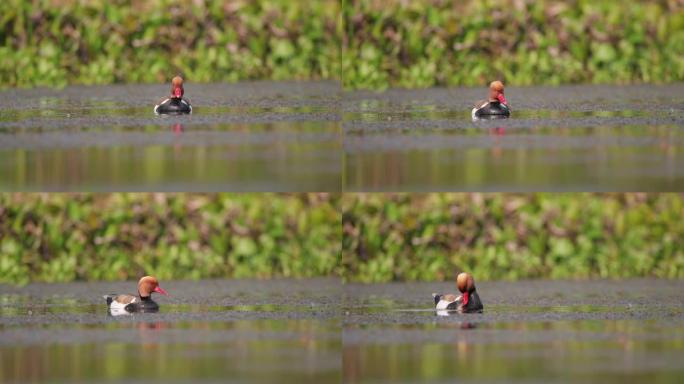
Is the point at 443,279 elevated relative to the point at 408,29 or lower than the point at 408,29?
lower

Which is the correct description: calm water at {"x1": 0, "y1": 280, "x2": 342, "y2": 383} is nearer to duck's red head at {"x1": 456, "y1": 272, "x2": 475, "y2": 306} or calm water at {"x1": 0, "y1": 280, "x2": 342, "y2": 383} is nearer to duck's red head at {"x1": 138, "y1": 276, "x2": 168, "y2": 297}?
duck's red head at {"x1": 138, "y1": 276, "x2": 168, "y2": 297}

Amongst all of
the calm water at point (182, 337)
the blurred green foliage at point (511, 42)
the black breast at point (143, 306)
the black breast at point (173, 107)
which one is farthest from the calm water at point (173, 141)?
the black breast at point (143, 306)

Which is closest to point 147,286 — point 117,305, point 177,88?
point 117,305

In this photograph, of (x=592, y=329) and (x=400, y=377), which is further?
(x=592, y=329)

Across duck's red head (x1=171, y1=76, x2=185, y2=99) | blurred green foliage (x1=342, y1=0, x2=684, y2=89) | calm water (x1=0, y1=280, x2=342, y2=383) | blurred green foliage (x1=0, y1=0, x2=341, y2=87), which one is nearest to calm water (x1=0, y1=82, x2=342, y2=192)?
duck's red head (x1=171, y1=76, x2=185, y2=99)

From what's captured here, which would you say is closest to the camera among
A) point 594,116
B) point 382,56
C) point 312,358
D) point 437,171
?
point 312,358

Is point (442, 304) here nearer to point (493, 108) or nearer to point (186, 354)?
point (493, 108)

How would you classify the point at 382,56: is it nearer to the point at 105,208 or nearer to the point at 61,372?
the point at 105,208

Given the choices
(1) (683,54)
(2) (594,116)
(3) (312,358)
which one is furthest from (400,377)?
(1) (683,54)
